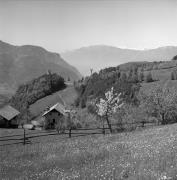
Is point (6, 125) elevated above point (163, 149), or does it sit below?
below

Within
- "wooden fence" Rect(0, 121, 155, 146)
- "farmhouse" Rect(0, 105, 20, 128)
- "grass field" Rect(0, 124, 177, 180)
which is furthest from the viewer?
"farmhouse" Rect(0, 105, 20, 128)

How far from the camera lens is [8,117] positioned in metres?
146

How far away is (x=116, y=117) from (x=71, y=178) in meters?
71.6

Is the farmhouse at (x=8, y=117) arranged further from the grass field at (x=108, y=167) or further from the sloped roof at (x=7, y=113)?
the grass field at (x=108, y=167)

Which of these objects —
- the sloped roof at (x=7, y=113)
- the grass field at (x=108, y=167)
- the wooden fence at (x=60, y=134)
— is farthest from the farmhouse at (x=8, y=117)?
the grass field at (x=108, y=167)

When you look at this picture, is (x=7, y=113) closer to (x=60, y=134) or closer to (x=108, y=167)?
(x=60, y=134)

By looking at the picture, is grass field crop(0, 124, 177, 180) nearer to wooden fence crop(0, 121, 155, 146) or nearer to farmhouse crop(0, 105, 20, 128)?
wooden fence crop(0, 121, 155, 146)

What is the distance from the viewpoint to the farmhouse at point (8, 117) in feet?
475

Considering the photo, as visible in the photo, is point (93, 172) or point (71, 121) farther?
point (71, 121)

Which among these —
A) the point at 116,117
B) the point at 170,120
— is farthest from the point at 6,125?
the point at 170,120

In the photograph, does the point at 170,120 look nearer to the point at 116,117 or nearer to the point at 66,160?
the point at 116,117

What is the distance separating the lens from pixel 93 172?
15055 millimetres

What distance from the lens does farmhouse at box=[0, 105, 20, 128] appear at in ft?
475

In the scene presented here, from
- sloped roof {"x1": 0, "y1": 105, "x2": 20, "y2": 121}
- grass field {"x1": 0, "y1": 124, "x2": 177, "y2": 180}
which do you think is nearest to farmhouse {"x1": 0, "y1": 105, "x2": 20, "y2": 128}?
sloped roof {"x1": 0, "y1": 105, "x2": 20, "y2": 121}
